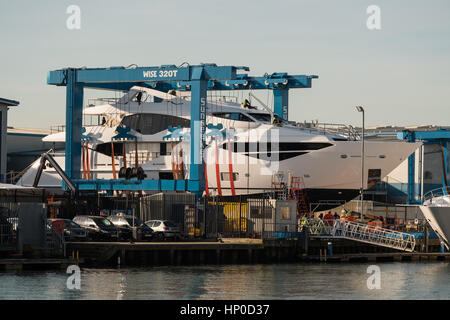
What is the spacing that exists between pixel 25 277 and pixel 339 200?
25.2m

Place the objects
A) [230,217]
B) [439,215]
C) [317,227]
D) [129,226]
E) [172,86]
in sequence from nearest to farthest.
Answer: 1. [129,226]
2. [439,215]
3. [230,217]
4. [317,227]
5. [172,86]

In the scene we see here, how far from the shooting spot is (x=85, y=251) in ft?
126

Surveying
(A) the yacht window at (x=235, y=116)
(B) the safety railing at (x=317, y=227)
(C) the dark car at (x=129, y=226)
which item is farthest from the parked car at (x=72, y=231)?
(A) the yacht window at (x=235, y=116)

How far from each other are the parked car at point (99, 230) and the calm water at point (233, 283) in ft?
12.5

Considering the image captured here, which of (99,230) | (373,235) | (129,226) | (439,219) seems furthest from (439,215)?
(99,230)

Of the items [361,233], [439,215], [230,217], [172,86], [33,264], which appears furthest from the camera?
[172,86]

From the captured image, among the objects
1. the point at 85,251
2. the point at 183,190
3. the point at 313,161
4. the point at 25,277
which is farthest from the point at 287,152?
the point at 25,277

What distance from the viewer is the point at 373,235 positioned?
44844mm

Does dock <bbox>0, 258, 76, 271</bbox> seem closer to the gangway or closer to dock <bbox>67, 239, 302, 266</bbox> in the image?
dock <bbox>67, 239, 302, 266</bbox>

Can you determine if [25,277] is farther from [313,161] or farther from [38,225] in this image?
[313,161]

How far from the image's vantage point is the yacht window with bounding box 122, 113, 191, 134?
58906mm

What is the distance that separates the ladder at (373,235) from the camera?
44594 millimetres

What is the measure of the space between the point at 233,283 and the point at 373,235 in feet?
43.4

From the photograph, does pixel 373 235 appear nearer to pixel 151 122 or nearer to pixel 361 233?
pixel 361 233
